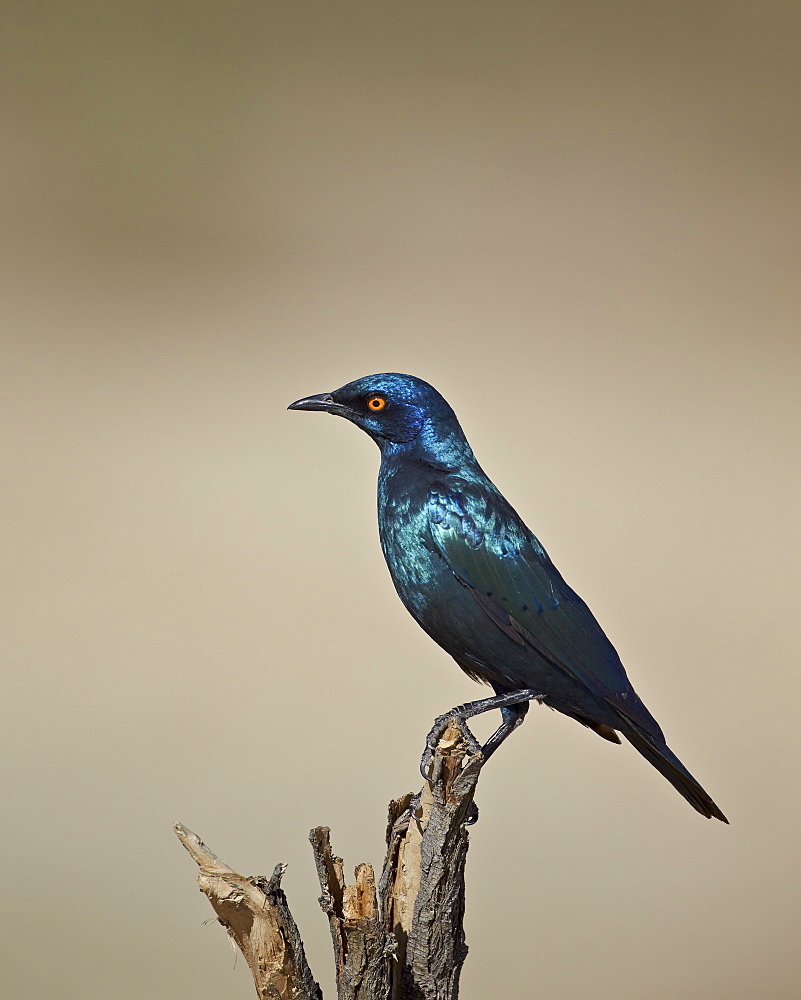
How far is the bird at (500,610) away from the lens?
1.85 m

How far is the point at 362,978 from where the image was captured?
1646 mm

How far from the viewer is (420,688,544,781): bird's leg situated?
1.75 metres

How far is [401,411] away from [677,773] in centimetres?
94

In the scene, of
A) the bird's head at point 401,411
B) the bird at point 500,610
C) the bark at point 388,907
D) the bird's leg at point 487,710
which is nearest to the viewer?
the bark at point 388,907

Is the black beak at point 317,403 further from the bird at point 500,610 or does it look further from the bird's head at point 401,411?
the bird at point 500,610

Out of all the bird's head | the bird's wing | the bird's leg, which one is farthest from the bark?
the bird's head

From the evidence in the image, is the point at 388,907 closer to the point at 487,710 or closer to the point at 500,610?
the point at 487,710

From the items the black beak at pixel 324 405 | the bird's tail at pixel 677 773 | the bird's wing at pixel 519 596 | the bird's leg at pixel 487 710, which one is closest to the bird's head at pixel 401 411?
the black beak at pixel 324 405

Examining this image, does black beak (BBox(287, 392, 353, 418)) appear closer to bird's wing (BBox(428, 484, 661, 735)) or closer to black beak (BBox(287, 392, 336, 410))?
black beak (BBox(287, 392, 336, 410))

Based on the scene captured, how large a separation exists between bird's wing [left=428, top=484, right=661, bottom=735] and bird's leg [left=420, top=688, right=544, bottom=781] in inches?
4.6

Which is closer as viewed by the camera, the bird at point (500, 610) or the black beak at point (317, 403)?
the bird at point (500, 610)

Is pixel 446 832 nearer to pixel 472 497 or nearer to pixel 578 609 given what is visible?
pixel 578 609

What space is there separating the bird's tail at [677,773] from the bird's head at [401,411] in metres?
0.70

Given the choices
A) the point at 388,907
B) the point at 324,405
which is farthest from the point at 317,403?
the point at 388,907
